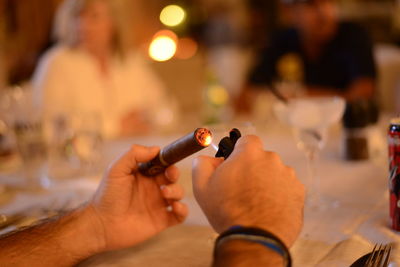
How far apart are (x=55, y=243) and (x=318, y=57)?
7.13ft

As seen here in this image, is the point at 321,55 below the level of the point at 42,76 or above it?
below

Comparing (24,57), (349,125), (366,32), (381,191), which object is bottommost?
(381,191)

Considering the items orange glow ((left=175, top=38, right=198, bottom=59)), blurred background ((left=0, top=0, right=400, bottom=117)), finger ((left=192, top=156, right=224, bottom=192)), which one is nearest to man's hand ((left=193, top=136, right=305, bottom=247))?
finger ((left=192, top=156, right=224, bottom=192))

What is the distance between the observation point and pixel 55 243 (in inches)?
30.9

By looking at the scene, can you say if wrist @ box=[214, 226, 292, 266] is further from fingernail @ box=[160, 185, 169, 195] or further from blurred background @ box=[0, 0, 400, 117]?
blurred background @ box=[0, 0, 400, 117]

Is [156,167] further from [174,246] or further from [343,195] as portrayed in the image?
[343,195]

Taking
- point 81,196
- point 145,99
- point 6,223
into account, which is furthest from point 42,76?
point 6,223

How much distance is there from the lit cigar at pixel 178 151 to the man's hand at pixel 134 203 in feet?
0.06

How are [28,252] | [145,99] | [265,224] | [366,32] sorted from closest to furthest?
1. [265,224]
2. [28,252]
3. [366,32]
4. [145,99]

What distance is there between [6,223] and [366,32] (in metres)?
2.14

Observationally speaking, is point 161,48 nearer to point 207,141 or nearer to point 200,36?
point 207,141

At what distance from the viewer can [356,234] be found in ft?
2.66

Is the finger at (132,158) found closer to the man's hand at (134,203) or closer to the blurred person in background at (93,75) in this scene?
the man's hand at (134,203)

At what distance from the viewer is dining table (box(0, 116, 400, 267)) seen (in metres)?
0.76
